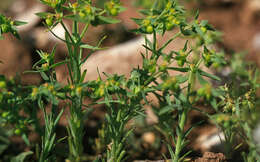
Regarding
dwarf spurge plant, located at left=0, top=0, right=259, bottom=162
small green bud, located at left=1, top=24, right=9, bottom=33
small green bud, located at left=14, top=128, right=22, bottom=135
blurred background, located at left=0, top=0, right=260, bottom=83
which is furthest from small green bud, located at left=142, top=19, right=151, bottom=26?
blurred background, located at left=0, top=0, right=260, bottom=83

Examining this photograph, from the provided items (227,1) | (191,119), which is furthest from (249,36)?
(191,119)

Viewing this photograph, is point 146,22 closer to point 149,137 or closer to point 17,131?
point 17,131

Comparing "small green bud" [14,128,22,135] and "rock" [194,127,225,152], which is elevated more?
"small green bud" [14,128,22,135]

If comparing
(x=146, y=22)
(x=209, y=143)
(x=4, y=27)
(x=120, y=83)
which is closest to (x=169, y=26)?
(x=146, y=22)

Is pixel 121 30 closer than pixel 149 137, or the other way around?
pixel 149 137

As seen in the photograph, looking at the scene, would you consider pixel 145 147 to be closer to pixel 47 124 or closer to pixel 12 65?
pixel 47 124

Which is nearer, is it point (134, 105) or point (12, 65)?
point (134, 105)

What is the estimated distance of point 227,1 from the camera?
4.97m

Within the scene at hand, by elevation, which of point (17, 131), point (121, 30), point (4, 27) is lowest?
point (17, 131)

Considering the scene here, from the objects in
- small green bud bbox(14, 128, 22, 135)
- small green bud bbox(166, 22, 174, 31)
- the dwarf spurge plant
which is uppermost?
small green bud bbox(166, 22, 174, 31)

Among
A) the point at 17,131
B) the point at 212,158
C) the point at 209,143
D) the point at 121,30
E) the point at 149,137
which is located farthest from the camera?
the point at 121,30

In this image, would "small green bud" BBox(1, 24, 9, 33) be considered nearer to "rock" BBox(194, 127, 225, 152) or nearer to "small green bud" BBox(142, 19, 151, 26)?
"small green bud" BBox(142, 19, 151, 26)

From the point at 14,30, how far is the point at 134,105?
0.77 metres

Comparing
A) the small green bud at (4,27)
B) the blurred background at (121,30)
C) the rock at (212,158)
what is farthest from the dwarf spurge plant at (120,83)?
the blurred background at (121,30)
